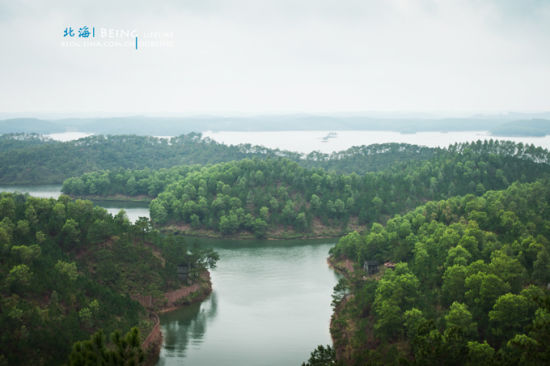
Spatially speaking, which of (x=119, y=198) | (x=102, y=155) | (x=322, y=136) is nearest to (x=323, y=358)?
(x=119, y=198)

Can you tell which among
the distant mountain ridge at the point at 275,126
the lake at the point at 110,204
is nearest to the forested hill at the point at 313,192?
the lake at the point at 110,204

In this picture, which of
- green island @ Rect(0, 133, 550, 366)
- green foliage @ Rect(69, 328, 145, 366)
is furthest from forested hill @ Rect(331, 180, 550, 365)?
green foliage @ Rect(69, 328, 145, 366)

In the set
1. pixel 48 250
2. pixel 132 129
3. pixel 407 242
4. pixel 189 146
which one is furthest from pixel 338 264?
pixel 132 129

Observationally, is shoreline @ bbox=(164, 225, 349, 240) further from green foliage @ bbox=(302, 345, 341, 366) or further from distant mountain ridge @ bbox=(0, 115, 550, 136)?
distant mountain ridge @ bbox=(0, 115, 550, 136)

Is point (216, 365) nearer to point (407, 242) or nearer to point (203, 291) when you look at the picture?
point (203, 291)

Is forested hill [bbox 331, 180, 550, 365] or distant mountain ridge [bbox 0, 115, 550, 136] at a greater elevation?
distant mountain ridge [bbox 0, 115, 550, 136]

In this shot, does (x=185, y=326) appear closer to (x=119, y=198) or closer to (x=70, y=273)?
(x=70, y=273)

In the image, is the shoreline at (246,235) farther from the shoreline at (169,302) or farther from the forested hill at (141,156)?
the forested hill at (141,156)

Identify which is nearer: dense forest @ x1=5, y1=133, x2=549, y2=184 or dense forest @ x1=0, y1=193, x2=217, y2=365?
dense forest @ x1=0, y1=193, x2=217, y2=365
